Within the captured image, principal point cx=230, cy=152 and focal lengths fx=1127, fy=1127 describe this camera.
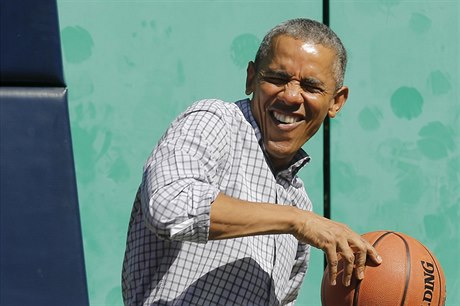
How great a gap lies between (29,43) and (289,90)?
79cm

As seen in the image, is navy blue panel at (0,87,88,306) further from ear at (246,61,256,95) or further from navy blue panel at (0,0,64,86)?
ear at (246,61,256,95)

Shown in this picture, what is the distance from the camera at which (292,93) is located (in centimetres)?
305

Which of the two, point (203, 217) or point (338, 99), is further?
point (338, 99)

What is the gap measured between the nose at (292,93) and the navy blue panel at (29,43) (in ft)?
2.28

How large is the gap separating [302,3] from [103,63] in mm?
803

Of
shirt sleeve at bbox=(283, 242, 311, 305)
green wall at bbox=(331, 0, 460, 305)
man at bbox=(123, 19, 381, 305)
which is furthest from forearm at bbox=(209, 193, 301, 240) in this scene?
green wall at bbox=(331, 0, 460, 305)

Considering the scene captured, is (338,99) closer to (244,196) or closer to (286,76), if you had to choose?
(286,76)

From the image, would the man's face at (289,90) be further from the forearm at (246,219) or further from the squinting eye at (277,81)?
the forearm at (246,219)

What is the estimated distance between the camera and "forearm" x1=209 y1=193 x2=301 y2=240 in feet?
8.70

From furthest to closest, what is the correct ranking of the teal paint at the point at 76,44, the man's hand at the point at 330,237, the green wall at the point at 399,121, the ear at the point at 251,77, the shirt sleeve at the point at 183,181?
the green wall at the point at 399,121
the teal paint at the point at 76,44
the ear at the point at 251,77
the man's hand at the point at 330,237
the shirt sleeve at the point at 183,181

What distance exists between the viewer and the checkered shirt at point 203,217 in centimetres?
262

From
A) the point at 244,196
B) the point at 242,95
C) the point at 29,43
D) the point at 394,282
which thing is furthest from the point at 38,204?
the point at 242,95

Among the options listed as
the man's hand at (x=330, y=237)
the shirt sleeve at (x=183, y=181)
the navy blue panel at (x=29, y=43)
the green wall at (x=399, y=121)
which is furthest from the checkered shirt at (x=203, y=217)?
the green wall at (x=399, y=121)

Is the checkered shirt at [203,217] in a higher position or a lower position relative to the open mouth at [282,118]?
lower
